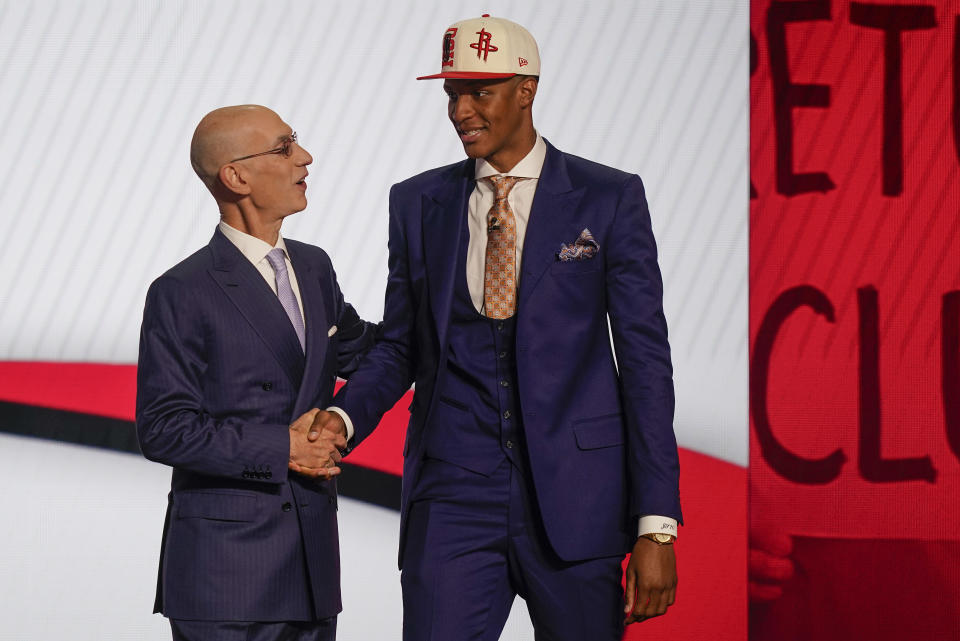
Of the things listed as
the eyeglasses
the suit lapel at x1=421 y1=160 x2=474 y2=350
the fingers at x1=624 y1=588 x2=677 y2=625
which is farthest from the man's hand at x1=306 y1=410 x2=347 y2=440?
the fingers at x1=624 y1=588 x2=677 y2=625

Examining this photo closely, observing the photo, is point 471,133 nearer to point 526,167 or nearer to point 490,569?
point 526,167

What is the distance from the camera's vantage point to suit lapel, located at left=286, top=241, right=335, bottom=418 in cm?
214

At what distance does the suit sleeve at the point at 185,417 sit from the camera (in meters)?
2.00

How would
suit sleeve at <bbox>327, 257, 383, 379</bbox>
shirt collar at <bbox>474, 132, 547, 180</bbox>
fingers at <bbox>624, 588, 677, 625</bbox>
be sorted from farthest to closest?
suit sleeve at <bbox>327, 257, 383, 379</bbox> < shirt collar at <bbox>474, 132, 547, 180</bbox> < fingers at <bbox>624, 588, 677, 625</bbox>

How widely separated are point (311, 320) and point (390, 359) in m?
0.18

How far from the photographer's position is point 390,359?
7.41 ft

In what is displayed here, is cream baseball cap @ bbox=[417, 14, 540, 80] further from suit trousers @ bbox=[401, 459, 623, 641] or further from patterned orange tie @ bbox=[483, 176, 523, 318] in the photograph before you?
suit trousers @ bbox=[401, 459, 623, 641]

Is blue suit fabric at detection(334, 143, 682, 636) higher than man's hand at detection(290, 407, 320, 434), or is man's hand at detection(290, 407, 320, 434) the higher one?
blue suit fabric at detection(334, 143, 682, 636)

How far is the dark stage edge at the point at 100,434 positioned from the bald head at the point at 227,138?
4.70 ft

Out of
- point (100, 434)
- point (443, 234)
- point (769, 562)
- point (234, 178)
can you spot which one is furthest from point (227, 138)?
point (769, 562)

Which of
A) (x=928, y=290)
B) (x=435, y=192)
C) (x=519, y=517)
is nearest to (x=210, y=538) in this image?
(x=519, y=517)

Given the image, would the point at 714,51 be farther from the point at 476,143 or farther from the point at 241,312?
the point at 241,312

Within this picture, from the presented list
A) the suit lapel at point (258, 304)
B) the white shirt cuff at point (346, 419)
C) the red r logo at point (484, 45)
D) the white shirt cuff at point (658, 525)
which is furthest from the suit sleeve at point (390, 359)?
the white shirt cuff at point (658, 525)

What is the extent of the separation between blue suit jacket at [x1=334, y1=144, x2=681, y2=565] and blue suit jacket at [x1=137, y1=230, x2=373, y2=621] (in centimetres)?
16
